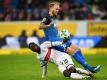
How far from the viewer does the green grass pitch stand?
45.7 ft

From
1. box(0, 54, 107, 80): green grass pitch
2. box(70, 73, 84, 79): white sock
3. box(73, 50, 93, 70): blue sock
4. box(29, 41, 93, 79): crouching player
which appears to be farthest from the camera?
box(0, 54, 107, 80): green grass pitch

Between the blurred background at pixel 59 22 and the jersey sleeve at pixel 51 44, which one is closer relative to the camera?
the jersey sleeve at pixel 51 44

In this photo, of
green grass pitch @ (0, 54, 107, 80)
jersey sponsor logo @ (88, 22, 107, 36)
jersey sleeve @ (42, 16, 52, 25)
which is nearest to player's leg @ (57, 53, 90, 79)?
Answer: green grass pitch @ (0, 54, 107, 80)

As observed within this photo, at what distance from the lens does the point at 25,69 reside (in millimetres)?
16484

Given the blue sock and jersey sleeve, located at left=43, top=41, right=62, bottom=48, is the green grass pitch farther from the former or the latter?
jersey sleeve, located at left=43, top=41, right=62, bottom=48

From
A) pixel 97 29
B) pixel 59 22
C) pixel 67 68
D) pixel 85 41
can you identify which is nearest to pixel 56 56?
pixel 67 68

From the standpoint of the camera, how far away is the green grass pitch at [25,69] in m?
13.9

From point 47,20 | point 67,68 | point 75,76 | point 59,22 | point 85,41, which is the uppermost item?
point 47,20

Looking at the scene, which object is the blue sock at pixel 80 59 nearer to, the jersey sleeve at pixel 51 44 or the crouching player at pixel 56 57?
the crouching player at pixel 56 57

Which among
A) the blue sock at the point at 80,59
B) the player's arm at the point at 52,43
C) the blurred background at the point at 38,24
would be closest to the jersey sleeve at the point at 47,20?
the player's arm at the point at 52,43

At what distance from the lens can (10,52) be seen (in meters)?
23.2

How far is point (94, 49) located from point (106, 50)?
0.56 m

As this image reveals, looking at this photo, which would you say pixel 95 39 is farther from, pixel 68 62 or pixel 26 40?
pixel 68 62

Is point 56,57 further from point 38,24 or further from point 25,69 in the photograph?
point 38,24
